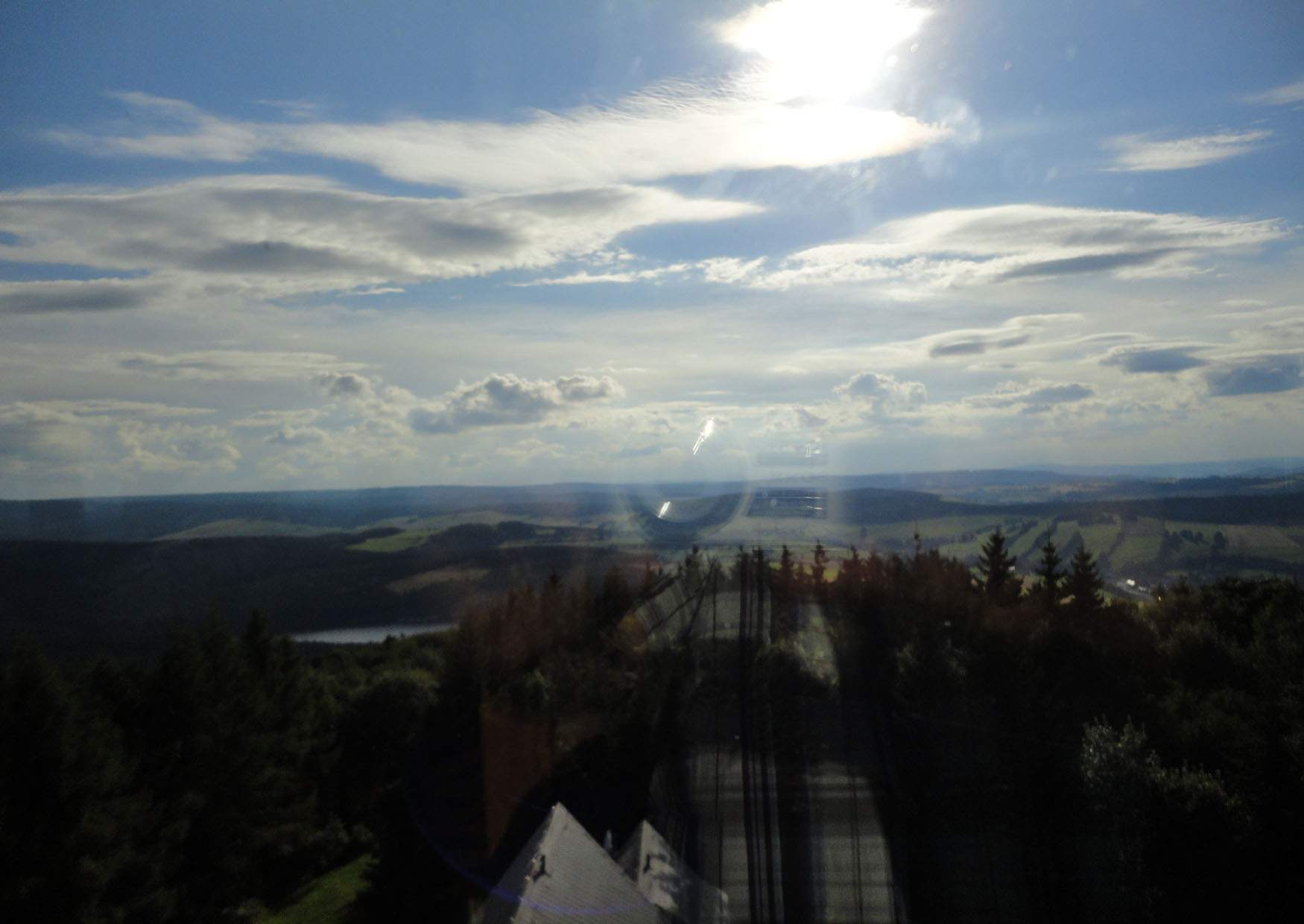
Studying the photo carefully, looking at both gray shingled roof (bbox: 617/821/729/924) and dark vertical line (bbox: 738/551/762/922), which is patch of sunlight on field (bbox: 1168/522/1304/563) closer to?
dark vertical line (bbox: 738/551/762/922)

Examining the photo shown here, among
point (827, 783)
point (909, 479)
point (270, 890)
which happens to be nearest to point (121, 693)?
point (270, 890)

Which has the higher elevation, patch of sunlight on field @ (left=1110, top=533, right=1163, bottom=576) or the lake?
patch of sunlight on field @ (left=1110, top=533, right=1163, bottom=576)

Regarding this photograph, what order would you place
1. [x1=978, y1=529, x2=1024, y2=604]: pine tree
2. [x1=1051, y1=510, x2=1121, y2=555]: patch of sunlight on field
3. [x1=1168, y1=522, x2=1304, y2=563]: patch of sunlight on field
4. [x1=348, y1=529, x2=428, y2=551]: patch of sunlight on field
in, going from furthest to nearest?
[x1=348, y1=529, x2=428, y2=551]: patch of sunlight on field < [x1=1051, y1=510, x2=1121, y2=555]: patch of sunlight on field < [x1=1168, y1=522, x2=1304, y2=563]: patch of sunlight on field < [x1=978, y1=529, x2=1024, y2=604]: pine tree

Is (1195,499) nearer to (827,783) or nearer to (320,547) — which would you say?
(827,783)

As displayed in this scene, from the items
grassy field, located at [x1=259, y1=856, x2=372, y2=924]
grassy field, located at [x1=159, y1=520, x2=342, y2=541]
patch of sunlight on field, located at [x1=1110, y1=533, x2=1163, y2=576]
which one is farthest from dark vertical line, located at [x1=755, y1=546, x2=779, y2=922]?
grassy field, located at [x1=159, y1=520, x2=342, y2=541]

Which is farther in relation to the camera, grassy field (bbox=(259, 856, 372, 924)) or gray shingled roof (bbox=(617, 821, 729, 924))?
grassy field (bbox=(259, 856, 372, 924))

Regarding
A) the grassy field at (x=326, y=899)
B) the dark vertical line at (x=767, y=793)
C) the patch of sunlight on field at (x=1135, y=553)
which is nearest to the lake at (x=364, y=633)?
the grassy field at (x=326, y=899)
